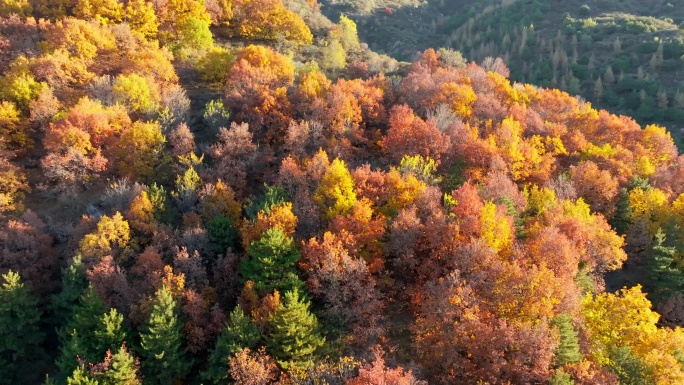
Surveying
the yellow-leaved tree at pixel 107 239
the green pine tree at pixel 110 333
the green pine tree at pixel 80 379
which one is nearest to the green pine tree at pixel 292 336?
the green pine tree at pixel 110 333

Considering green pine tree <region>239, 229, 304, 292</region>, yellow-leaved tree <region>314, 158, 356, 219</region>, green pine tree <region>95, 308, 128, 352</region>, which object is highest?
yellow-leaved tree <region>314, 158, 356, 219</region>

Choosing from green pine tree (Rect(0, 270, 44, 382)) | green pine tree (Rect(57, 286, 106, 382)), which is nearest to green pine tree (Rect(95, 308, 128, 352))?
green pine tree (Rect(57, 286, 106, 382))

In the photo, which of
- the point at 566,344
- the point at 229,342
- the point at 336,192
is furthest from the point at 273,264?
the point at 566,344

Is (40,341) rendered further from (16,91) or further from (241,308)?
(16,91)

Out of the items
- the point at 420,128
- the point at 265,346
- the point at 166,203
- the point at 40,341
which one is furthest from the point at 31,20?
the point at 265,346

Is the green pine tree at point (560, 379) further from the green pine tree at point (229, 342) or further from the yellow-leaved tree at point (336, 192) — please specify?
the yellow-leaved tree at point (336, 192)

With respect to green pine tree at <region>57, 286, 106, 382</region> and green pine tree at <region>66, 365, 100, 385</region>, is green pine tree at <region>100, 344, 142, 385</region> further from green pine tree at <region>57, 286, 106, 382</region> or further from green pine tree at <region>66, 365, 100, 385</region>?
green pine tree at <region>57, 286, 106, 382</region>
